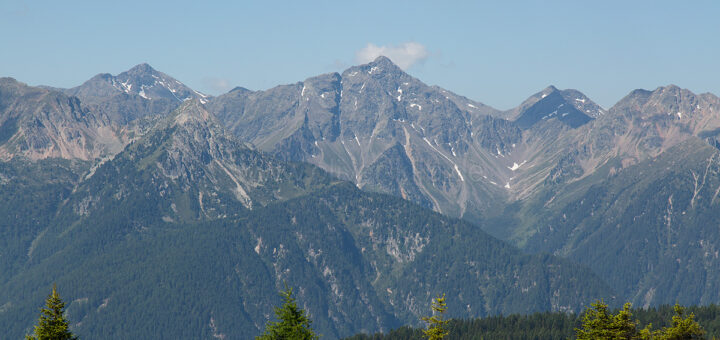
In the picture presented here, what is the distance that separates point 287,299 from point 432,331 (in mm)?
13484

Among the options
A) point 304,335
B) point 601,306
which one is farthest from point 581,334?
point 304,335

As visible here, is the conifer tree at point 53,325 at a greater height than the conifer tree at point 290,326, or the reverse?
the conifer tree at point 53,325

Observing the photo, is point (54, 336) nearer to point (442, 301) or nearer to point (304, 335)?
point (304, 335)

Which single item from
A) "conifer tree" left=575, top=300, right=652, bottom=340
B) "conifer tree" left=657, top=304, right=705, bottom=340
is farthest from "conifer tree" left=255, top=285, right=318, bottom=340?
"conifer tree" left=657, top=304, right=705, bottom=340

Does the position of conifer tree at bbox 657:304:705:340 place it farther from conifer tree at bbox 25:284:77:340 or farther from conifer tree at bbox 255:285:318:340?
conifer tree at bbox 25:284:77:340

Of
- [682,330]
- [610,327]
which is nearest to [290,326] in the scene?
[610,327]

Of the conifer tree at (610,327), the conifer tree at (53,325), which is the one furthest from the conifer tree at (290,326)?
the conifer tree at (610,327)

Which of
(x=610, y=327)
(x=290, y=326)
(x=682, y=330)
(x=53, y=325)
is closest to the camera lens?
(x=53, y=325)

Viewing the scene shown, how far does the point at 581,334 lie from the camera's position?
241 feet

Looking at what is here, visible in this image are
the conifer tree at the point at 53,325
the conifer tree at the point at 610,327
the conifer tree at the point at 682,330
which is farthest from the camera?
the conifer tree at the point at 610,327

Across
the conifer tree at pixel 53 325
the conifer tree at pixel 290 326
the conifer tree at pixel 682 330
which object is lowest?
the conifer tree at pixel 682 330

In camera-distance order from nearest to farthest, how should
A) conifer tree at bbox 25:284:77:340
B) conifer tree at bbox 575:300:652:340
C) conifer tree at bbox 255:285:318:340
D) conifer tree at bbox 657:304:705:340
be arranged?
1. conifer tree at bbox 25:284:77:340
2. conifer tree at bbox 657:304:705:340
3. conifer tree at bbox 575:300:652:340
4. conifer tree at bbox 255:285:318:340

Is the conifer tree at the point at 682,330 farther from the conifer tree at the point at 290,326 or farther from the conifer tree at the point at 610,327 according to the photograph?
the conifer tree at the point at 290,326

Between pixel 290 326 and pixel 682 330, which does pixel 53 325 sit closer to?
pixel 290 326
